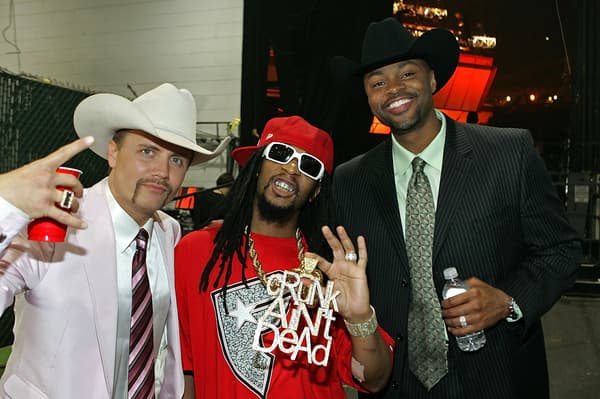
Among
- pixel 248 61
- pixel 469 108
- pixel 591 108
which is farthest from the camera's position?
pixel 469 108

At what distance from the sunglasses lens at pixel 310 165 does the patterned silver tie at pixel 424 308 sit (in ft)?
1.28

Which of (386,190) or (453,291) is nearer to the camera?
(453,291)

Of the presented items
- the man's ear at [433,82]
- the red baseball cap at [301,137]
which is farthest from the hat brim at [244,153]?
the man's ear at [433,82]

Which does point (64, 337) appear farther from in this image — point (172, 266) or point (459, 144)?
point (459, 144)

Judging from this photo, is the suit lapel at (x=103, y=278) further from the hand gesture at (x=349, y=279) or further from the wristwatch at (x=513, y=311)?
the wristwatch at (x=513, y=311)

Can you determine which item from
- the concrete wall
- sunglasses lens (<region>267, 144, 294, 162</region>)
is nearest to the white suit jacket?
sunglasses lens (<region>267, 144, 294, 162</region>)

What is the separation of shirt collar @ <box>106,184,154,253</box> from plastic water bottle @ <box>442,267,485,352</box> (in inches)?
41.9

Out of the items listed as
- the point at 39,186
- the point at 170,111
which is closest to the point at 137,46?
the point at 170,111

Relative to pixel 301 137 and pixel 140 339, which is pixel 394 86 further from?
pixel 140 339

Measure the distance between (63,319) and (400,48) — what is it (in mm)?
1537

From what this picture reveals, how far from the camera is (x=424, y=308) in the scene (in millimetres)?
1923

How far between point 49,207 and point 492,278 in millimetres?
1472

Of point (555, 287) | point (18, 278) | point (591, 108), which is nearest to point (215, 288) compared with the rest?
point (18, 278)

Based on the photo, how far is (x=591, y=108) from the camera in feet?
23.5
